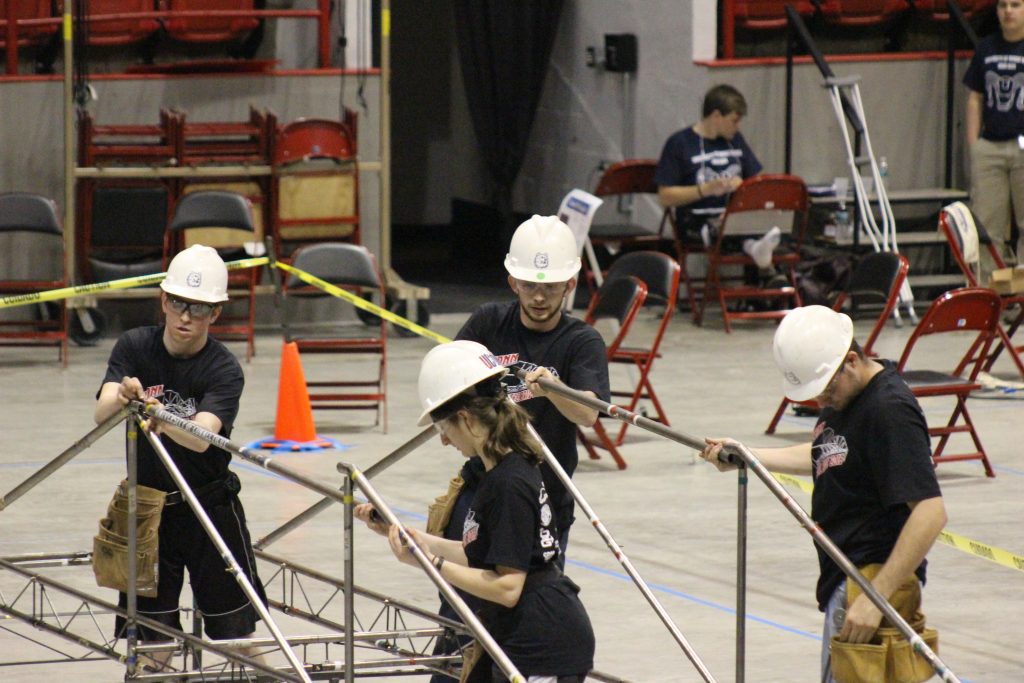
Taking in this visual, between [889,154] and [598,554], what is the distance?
888cm

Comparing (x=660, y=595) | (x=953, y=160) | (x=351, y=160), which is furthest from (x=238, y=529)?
(x=953, y=160)

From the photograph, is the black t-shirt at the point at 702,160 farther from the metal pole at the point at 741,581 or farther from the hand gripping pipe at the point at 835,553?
the metal pole at the point at 741,581

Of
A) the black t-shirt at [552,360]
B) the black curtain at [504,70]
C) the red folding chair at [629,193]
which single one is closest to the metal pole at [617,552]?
the black t-shirt at [552,360]

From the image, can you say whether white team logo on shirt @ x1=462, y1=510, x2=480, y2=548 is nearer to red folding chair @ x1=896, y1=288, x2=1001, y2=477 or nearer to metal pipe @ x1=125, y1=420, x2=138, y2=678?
metal pipe @ x1=125, y1=420, x2=138, y2=678

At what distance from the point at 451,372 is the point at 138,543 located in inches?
67.8

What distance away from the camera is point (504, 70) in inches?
710

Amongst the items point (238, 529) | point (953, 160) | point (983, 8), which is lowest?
point (238, 529)

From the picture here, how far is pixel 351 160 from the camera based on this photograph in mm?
13953

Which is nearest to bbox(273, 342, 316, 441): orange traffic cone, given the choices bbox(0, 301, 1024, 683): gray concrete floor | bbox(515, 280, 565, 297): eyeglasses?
bbox(0, 301, 1024, 683): gray concrete floor

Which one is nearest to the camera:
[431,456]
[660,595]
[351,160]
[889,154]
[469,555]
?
[469,555]

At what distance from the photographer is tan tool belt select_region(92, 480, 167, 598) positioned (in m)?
5.58

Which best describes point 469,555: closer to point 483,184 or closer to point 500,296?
point 500,296

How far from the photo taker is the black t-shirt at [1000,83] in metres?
14.1

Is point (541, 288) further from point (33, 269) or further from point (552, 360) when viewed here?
point (33, 269)
